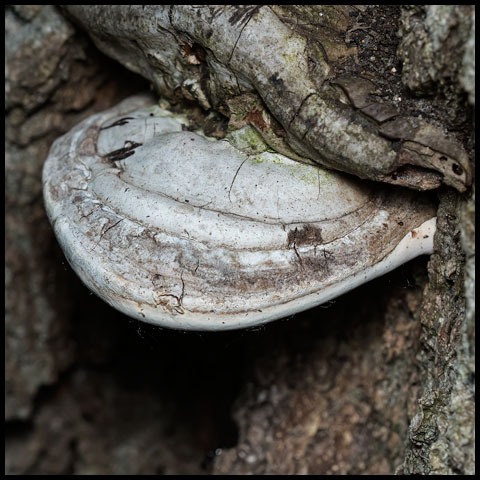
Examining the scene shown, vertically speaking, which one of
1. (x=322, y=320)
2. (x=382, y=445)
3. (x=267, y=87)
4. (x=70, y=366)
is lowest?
(x=70, y=366)

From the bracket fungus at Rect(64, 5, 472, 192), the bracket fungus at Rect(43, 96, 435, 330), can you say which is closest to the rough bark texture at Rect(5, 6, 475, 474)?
the bracket fungus at Rect(64, 5, 472, 192)

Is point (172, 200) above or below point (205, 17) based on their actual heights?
below

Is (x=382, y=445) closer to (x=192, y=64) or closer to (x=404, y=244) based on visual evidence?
(x=404, y=244)

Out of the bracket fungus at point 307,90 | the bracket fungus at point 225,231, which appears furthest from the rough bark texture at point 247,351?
the bracket fungus at point 225,231

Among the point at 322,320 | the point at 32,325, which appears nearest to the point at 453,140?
the point at 322,320

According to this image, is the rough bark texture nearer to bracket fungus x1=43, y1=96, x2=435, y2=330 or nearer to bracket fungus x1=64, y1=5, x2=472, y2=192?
bracket fungus x1=64, y1=5, x2=472, y2=192

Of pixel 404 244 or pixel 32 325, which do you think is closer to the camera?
pixel 404 244

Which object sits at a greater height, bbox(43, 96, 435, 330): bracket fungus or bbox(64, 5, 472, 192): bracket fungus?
bbox(64, 5, 472, 192): bracket fungus
